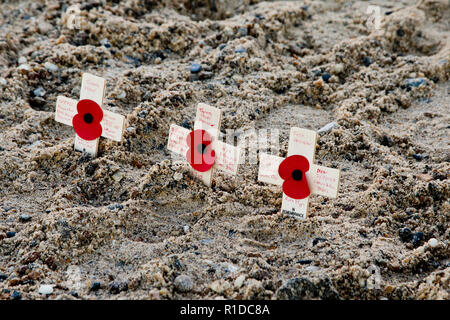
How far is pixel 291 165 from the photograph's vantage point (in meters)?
Result: 2.77

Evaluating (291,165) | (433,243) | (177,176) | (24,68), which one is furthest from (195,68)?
(433,243)

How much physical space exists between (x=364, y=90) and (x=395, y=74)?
0.32 m

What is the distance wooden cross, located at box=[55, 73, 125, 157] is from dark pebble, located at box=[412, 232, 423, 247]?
5.45ft

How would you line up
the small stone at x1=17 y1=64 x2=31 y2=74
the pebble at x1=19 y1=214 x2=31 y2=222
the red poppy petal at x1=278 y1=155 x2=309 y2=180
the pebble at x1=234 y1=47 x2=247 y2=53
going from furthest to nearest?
the pebble at x1=234 y1=47 x2=247 y2=53
the small stone at x1=17 y1=64 x2=31 y2=74
the pebble at x1=19 y1=214 x2=31 y2=222
the red poppy petal at x1=278 y1=155 x2=309 y2=180

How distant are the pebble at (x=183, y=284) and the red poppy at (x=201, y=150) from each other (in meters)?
0.70

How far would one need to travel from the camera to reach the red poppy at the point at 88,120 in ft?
10.2

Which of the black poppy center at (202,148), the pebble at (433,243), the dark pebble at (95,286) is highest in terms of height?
the black poppy center at (202,148)

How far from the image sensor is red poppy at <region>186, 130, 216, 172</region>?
9.48ft

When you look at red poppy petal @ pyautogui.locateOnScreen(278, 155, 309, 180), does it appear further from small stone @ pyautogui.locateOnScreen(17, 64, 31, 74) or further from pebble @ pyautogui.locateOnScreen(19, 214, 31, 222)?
small stone @ pyautogui.locateOnScreen(17, 64, 31, 74)

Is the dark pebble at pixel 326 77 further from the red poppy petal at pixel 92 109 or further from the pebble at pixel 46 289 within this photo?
the pebble at pixel 46 289

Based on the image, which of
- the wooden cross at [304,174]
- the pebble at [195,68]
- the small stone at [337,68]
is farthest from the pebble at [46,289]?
the small stone at [337,68]

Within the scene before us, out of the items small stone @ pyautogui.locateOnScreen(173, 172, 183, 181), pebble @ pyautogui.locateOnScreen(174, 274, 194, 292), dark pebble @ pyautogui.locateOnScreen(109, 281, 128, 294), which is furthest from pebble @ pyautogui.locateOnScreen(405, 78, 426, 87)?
dark pebble @ pyautogui.locateOnScreen(109, 281, 128, 294)

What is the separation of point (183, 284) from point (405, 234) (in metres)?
1.15
